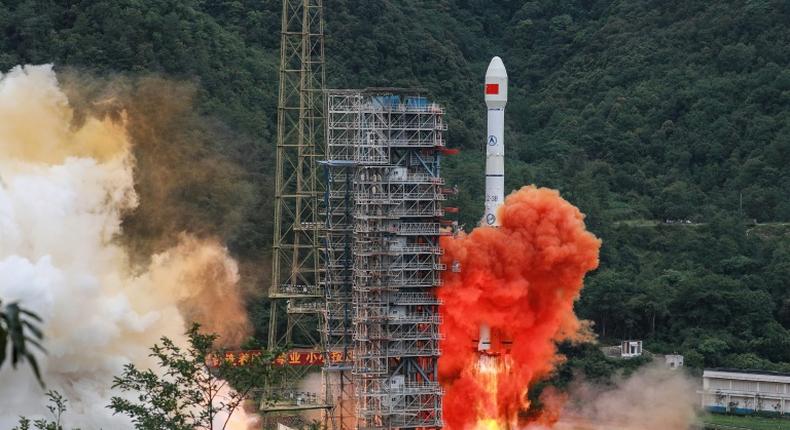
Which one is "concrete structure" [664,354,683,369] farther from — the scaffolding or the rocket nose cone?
the scaffolding

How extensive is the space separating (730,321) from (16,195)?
139ft

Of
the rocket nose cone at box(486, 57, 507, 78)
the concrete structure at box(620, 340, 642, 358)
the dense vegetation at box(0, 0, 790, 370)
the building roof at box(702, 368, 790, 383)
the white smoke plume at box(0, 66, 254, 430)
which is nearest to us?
the white smoke plume at box(0, 66, 254, 430)

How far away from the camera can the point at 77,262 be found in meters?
60.9

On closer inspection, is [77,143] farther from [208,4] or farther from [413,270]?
[208,4]

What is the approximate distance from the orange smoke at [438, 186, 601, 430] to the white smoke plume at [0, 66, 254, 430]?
9.55 metres

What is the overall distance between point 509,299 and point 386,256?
4822 millimetres

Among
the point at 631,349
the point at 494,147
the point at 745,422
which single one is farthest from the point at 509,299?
the point at 631,349

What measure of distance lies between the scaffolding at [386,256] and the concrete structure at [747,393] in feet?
74.1

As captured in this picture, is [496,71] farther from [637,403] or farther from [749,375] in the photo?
[749,375]

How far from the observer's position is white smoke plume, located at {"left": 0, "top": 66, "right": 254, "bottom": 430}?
58.5 metres

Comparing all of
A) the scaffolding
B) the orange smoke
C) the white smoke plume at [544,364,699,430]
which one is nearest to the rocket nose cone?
the orange smoke

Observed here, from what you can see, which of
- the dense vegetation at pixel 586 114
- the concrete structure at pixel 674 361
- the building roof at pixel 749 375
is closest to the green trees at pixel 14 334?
the dense vegetation at pixel 586 114

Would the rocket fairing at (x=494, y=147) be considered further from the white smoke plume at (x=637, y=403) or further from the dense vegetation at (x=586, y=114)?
the dense vegetation at (x=586, y=114)

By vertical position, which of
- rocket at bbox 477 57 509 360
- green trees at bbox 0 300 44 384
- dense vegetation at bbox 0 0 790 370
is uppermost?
dense vegetation at bbox 0 0 790 370
